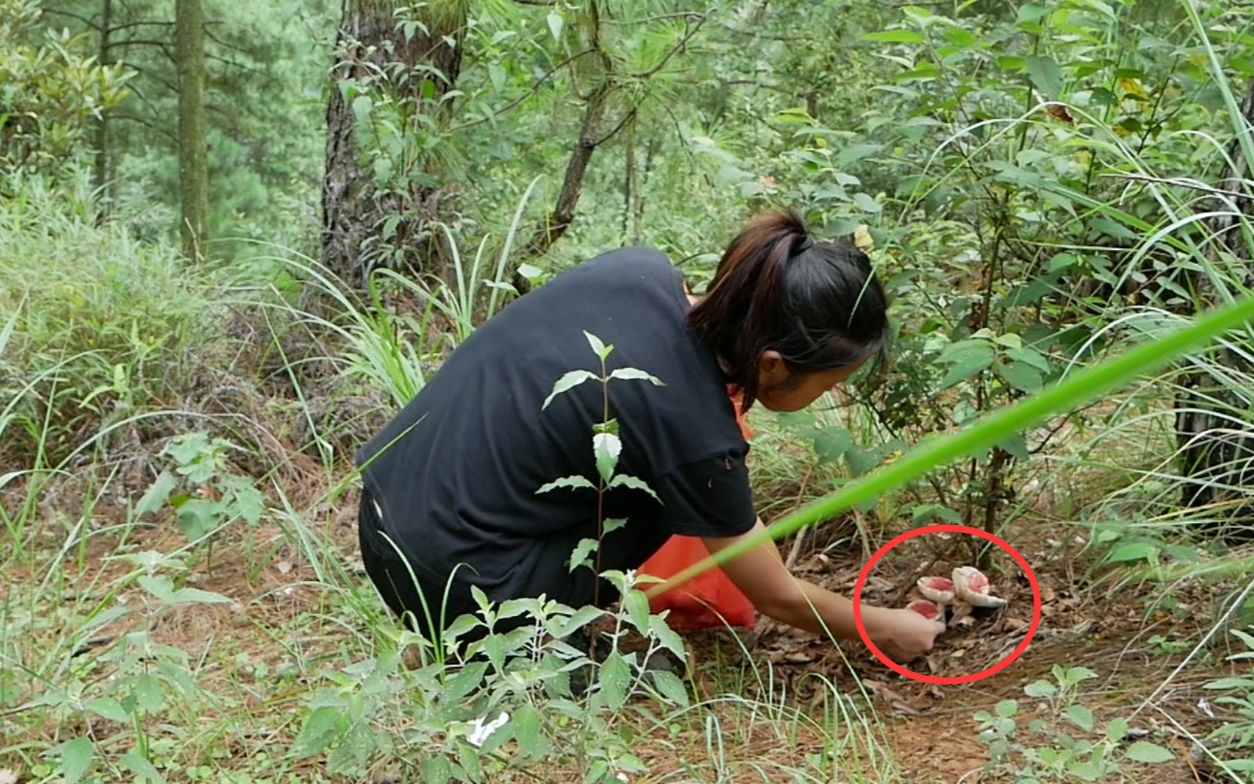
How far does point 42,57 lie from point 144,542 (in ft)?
9.72

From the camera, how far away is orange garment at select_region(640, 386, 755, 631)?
8.28 feet

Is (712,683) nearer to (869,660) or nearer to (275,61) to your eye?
(869,660)

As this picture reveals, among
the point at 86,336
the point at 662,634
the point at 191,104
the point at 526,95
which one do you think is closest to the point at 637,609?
the point at 662,634

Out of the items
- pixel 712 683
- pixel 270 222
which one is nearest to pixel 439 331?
pixel 712 683

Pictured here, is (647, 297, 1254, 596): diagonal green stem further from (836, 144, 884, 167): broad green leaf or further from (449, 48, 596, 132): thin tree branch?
(449, 48, 596, 132): thin tree branch

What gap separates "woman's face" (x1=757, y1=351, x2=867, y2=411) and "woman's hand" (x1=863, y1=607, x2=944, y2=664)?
0.45 meters

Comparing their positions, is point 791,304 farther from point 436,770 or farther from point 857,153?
point 436,770

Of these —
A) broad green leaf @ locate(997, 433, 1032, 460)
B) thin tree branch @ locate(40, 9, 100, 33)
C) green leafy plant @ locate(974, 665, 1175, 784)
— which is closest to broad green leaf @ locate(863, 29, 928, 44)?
broad green leaf @ locate(997, 433, 1032, 460)

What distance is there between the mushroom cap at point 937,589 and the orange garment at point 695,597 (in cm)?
36

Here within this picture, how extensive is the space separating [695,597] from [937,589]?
0.50 meters

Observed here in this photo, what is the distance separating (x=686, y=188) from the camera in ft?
15.7

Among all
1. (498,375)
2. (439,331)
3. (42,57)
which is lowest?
(439,331)

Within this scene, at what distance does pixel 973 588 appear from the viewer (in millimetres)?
2473

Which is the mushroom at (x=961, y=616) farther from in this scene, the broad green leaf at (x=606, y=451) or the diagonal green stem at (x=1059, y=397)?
the diagonal green stem at (x=1059, y=397)
